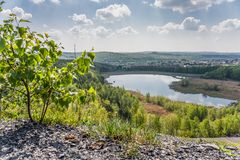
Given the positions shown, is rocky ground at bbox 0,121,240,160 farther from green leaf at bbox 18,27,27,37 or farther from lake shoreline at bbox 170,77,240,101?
lake shoreline at bbox 170,77,240,101

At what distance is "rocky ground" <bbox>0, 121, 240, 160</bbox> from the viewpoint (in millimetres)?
4082

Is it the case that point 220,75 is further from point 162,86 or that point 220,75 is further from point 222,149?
point 222,149

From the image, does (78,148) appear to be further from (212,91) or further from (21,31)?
(212,91)

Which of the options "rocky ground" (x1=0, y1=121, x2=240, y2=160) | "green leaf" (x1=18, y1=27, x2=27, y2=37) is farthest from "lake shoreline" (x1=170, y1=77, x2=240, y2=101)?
"green leaf" (x1=18, y1=27, x2=27, y2=37)

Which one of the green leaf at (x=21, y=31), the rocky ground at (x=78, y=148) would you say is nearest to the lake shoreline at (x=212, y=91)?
the rocky ground at (x=78, y=148)

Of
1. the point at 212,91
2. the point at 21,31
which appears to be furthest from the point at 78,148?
the point at 212,91

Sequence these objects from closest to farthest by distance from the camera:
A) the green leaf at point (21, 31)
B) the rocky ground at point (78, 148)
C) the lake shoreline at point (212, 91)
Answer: the rocky ground at point (78, 148), the green leaf at point (21, 31), the lake shoreline at point (212, 91)

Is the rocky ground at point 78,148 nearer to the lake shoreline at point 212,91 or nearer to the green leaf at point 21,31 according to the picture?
the green leaf at point 21,31

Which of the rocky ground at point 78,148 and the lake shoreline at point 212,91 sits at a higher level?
the rocky ground at point 78,148

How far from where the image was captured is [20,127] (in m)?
5.20

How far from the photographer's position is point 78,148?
4.33m

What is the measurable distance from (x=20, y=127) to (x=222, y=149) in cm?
382

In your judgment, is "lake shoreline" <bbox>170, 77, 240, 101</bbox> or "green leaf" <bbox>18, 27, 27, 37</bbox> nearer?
"green leaf" <bbox>18, 27, 27, 37</bbox>

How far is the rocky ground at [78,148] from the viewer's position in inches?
161
